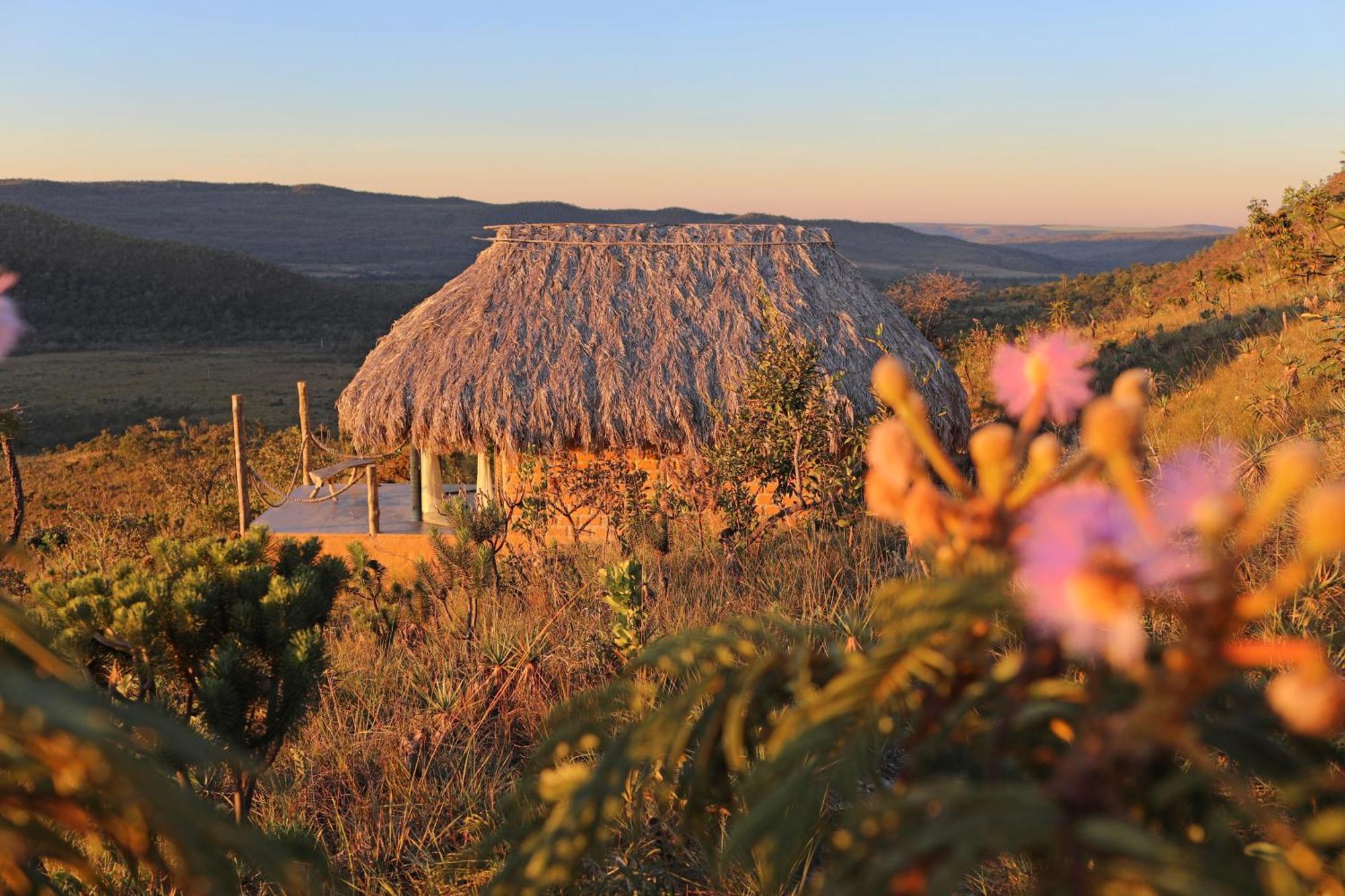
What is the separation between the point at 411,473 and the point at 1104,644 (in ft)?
39.3

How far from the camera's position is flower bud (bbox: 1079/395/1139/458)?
2.36ft

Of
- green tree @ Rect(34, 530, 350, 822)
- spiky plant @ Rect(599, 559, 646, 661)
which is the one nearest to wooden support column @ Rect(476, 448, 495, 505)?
spiky plant @ Rect(599, 559, 646, 661)

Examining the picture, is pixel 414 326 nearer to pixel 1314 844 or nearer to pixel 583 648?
pixel 583 648

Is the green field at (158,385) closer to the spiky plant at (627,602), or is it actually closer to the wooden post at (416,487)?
the wooden post at (416,487)

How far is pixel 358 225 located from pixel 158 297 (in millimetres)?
58226

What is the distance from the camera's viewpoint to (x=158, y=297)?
181 ft

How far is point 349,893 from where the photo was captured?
A: 3018mm

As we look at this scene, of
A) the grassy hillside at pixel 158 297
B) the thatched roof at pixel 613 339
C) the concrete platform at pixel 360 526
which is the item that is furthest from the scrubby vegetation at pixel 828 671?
the grassy hillside at pixel 158 297

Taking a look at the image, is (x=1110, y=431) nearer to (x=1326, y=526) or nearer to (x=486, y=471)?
(x=1326, y=526)

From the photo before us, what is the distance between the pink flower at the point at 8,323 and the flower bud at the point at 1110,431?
92 centimetres

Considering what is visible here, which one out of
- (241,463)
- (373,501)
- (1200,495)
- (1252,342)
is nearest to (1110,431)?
(1200,495)

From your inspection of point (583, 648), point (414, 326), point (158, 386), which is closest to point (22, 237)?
point (158, 386)

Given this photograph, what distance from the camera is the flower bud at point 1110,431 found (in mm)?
720

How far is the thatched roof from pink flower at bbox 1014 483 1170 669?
31.0 feet
